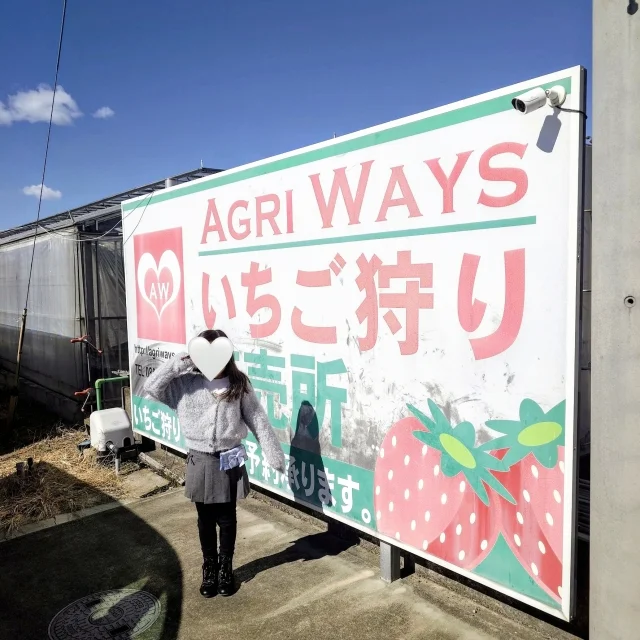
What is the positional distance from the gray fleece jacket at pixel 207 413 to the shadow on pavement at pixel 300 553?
89 cm

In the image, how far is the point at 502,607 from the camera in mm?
3529

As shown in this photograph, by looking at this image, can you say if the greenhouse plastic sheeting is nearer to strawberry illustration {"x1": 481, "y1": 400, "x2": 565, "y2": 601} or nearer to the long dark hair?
the long dark hair

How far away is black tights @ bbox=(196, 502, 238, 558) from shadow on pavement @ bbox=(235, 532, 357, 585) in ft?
1.23

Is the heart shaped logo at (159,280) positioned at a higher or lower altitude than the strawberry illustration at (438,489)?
higher

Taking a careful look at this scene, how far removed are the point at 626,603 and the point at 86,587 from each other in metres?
3.45

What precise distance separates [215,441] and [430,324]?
5.17 feet

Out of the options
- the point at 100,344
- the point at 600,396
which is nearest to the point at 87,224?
the point at 100,344


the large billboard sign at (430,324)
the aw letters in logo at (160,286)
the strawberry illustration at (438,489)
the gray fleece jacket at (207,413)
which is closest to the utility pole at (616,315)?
the large billboard sign at (430,324)

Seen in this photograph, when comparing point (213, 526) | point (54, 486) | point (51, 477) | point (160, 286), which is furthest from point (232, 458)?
point (51, 477)

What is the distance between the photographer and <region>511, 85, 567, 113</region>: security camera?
2717 millimetres

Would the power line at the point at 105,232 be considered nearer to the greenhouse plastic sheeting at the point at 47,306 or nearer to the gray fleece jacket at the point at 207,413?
the greenhouse plastic sheeting at the point at 47,306

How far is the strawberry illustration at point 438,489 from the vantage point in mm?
3221

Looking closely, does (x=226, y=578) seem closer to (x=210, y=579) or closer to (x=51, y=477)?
(x=210, y=579)

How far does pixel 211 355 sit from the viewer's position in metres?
3.79
